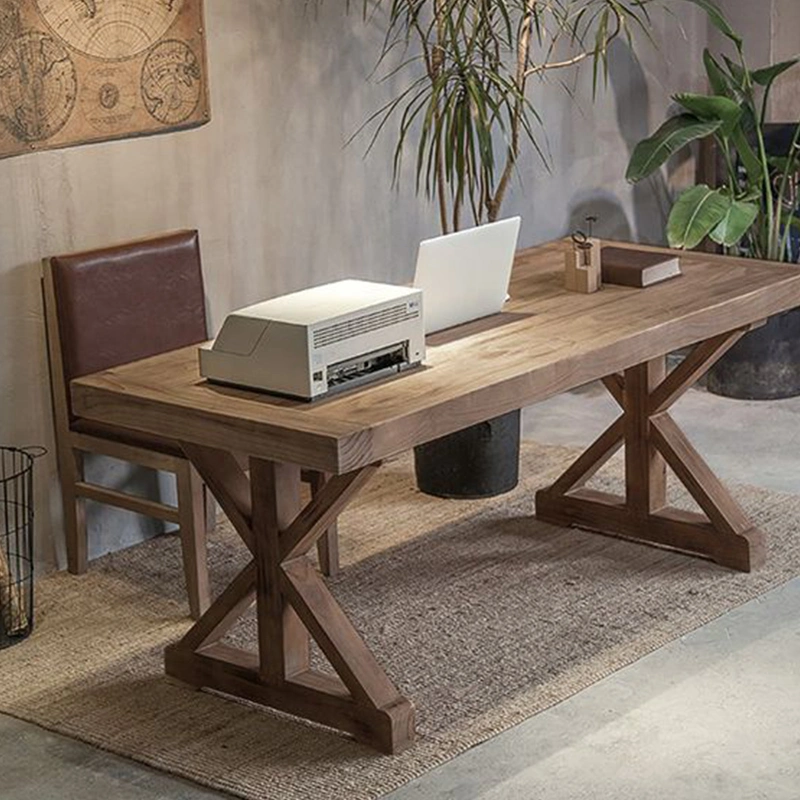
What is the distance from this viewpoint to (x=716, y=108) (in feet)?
20.1

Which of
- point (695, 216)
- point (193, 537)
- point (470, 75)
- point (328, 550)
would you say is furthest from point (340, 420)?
point (695, 216)

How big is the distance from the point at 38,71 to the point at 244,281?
961mm

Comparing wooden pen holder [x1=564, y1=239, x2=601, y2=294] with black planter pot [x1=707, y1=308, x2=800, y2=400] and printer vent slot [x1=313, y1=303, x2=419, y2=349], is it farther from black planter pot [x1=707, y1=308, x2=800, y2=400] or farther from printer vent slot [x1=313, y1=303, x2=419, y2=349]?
black planter pot [x1=707, y1=308, x2=800, y2=400]

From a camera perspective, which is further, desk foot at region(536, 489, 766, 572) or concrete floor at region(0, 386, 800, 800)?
desk foot at region(536, 489, 766, 572)

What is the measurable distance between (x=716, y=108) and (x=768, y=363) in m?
0.89

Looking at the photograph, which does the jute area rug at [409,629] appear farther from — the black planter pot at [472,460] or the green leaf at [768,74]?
the green leaf at [768,74]

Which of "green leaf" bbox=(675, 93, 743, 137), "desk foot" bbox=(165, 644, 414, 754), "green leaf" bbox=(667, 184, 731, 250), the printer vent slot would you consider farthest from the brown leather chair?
"green leaf" bbox=(675, 93, 743, 137)

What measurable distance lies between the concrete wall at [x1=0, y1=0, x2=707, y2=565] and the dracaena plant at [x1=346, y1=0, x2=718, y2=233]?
91mm

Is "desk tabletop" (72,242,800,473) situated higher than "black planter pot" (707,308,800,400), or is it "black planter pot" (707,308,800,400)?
"desk tabletop" (72,242,800,473)

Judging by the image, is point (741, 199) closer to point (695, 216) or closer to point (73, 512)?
point (695, 216)

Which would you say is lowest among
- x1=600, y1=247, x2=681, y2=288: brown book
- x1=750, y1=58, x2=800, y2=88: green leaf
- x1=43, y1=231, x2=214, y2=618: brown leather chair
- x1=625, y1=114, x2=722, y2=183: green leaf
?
x1=43, y1=231, x2=214, y2=618: brown leather chair

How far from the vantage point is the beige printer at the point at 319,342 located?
12.0ft

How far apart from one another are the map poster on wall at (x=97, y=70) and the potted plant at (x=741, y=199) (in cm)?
186

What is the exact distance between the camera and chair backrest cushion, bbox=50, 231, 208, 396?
15.3 ft
